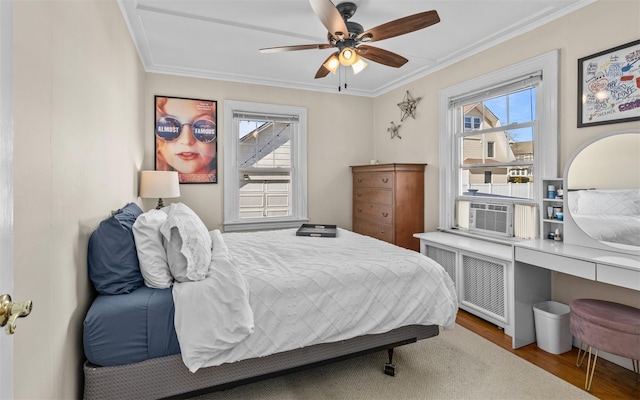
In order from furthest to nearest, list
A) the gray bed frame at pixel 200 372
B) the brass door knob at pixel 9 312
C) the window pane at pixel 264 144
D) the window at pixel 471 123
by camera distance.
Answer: the window pane at pixel 264 144 → the window at pixel 471 123 → the gray bed frame at pixel 200 372 → the brass door knob at pixel 9 312

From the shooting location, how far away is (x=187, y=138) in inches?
168

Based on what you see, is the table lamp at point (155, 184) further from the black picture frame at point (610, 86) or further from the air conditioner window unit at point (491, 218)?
the black picture frame at point (610, 86)

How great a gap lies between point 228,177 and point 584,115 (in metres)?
3.83

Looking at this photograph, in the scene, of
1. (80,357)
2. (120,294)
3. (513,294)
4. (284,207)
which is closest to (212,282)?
(120,294)

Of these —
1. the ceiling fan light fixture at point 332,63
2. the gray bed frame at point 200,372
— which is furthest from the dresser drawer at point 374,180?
the gray bed frame at point 200,372

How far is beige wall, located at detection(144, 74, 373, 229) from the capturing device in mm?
4340

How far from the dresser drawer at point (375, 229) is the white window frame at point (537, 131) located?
650 millimetres

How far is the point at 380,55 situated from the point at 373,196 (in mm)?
2137

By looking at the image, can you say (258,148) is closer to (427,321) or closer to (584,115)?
(427,321)

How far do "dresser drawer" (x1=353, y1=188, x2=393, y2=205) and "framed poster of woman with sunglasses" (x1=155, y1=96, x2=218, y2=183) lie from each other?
2048 millimetres

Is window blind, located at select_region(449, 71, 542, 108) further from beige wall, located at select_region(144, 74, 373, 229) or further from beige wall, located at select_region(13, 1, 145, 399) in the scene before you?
beige wall, located at select_region(13, 1, 145, 399)

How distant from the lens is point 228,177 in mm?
4488

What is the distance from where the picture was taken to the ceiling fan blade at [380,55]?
271cm

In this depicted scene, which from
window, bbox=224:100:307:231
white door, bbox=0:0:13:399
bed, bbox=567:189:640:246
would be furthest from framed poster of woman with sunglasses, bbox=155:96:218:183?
bed, bbox=567:189:640:246
